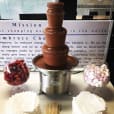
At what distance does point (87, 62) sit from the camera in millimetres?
1031

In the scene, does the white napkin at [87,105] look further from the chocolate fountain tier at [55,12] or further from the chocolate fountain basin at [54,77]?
the chocolate fountain tier at [55,12]

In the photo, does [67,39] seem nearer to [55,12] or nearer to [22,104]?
[55,12]

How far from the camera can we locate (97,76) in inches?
33.1

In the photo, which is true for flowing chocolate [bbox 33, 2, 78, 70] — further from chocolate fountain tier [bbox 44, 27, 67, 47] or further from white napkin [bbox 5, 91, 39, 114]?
white napkin [bbox 5, 91, 39, 114]

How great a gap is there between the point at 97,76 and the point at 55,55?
193 millimetres

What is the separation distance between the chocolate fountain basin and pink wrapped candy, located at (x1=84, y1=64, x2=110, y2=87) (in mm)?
77

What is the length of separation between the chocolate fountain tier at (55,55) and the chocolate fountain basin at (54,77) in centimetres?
2

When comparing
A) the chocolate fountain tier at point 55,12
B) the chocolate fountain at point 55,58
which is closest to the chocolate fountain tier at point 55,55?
the chocolate fountain at point 55,58

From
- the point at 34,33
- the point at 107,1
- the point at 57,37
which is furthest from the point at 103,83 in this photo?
the point at 107,1

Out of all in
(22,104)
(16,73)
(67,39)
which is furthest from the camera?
(67,39)

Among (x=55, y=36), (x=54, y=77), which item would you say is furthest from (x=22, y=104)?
(x=55, y=36)

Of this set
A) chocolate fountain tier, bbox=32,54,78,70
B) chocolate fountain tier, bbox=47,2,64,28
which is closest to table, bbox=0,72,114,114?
chocolate fountain tier, bbox=32,54,78,70

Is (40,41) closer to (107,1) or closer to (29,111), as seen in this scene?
(29,111)

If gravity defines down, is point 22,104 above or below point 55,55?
below
